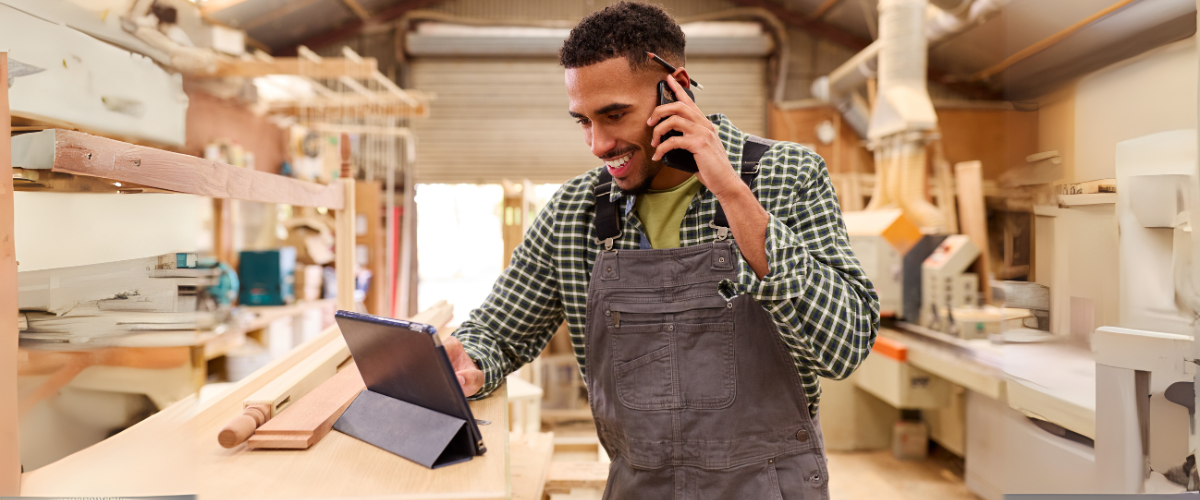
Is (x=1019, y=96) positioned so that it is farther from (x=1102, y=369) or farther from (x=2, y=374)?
(x=2, y=374)

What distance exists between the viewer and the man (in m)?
1.25

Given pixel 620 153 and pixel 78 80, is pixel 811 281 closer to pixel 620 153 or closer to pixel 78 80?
pixel 620 153

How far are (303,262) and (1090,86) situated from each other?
212 inches

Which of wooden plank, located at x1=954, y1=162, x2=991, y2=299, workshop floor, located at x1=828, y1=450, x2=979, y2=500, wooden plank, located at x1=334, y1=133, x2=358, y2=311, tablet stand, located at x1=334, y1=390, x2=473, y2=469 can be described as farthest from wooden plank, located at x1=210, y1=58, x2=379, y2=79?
workshop floor, located at x1=828, y1=450, x2=979, y2=500

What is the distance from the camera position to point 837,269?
3.94ft

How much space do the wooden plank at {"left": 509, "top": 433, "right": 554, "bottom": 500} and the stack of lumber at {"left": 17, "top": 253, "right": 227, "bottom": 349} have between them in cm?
93

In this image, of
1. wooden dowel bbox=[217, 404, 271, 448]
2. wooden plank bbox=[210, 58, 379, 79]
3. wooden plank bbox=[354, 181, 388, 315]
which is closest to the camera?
wooden dowel bbox=[217, 404, 271, 448]

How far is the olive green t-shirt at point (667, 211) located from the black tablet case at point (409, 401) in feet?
2.01

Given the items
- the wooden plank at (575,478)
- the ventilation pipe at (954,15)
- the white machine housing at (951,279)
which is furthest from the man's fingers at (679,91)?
the ventilation pipe at (954,15)

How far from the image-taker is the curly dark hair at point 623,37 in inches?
49.4

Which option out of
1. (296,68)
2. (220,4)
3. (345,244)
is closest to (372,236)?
(220,4)

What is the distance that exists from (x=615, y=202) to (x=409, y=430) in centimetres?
66

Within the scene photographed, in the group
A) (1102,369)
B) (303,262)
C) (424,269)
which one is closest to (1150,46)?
(1102,369)

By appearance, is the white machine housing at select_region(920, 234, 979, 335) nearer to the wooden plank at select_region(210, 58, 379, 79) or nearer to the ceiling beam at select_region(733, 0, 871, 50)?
the wooden plank at select_region(210, 58, 379, 79)
